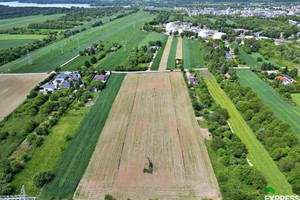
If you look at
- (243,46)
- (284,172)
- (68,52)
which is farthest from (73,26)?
(284,172)

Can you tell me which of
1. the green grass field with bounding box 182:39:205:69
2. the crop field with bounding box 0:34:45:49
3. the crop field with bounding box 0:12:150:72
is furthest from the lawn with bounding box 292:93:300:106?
the crop field with bounding box 0:34:45:49

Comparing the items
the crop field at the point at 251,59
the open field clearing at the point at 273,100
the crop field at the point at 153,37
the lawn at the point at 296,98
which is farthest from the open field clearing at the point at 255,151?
the crop field at the point at 153,37

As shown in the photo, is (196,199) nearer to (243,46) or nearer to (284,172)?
(284,172)

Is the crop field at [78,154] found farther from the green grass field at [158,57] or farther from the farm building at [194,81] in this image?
the green grass field at [158,57]

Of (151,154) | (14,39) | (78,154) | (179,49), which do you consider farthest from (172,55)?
(14,39)

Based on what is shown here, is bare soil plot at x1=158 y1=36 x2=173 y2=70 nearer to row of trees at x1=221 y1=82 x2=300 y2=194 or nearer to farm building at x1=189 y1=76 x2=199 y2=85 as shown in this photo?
farm building at x1=189 y1=76 x2=199 y2=85

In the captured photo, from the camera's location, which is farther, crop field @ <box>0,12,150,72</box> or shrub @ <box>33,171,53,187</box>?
crop field @ <box>0,12,150,72</box>
